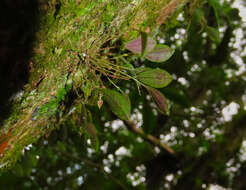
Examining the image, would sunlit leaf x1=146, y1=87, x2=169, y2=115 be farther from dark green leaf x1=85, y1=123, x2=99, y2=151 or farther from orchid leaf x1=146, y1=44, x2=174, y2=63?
dark green leaf x1=85, y1=123, x2=99, y2=151

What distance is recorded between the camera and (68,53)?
52cm

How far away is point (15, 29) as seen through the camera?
286 mm

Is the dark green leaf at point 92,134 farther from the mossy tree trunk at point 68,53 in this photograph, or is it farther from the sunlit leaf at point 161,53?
the sunlit leaf at point 161,53

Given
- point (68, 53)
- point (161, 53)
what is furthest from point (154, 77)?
point (68, 53)

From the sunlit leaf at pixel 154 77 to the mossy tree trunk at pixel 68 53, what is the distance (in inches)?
4.1

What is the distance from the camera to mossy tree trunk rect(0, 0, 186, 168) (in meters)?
0.43

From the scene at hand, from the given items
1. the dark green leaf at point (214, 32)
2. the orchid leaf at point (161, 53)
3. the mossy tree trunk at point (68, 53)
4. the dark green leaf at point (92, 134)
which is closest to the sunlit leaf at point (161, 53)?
the orchid leaf at point (161, 53)

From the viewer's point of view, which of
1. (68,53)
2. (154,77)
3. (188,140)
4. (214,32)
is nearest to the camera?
(68,53)

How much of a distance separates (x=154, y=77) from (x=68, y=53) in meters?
0.24

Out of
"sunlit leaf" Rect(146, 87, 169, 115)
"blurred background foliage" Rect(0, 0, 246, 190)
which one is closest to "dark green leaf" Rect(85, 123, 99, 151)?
"sunlit leaf" Rect(146, 87, 169, 115)

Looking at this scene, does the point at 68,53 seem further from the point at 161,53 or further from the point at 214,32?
A: the point at 214,32

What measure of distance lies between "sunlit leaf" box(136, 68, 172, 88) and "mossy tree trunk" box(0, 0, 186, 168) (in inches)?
4.1

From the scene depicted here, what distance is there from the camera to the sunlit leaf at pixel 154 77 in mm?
615

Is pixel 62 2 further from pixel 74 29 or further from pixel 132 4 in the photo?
pixel 132 4
